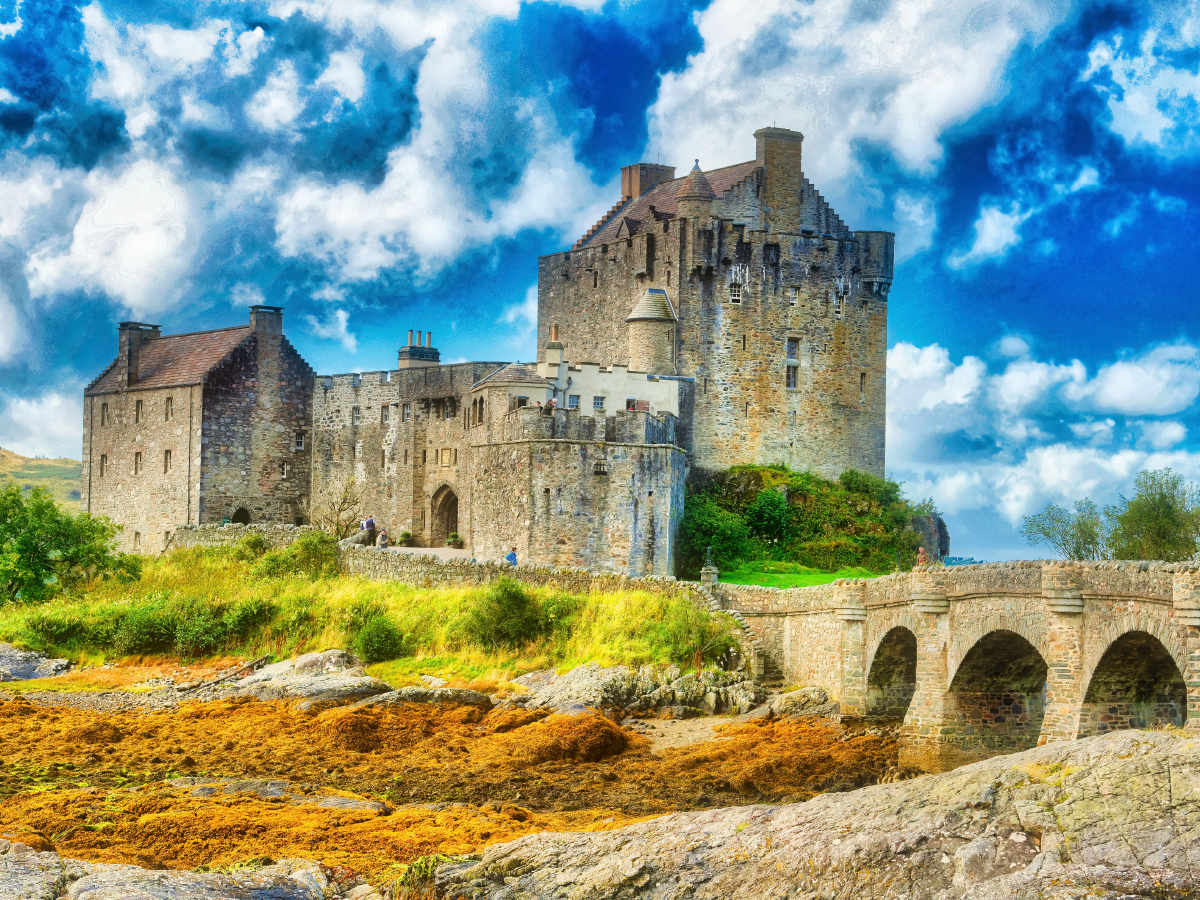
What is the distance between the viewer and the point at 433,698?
30.3 m

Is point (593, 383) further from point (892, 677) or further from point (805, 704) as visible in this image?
point (892, 677)

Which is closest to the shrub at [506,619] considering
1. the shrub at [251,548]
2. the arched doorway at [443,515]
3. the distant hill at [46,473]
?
the shrub at [251,548]

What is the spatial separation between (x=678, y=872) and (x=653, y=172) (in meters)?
50.0

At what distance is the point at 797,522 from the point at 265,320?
23.8 m

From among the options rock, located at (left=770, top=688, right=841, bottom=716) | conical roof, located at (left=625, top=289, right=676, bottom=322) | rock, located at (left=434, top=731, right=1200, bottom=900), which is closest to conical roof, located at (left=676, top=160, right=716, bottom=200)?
conical roof, located at (left=625, top=289, right=676, bottom=322)

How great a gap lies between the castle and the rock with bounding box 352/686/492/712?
15.0m

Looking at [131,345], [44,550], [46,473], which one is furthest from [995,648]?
[46,473]

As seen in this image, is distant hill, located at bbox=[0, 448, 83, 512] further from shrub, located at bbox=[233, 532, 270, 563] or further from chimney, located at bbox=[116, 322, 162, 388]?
shrub, located at bbox=[233, 532, 270, 563]

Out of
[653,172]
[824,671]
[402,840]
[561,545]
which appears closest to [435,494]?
[561,545]

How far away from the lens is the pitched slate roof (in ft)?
180

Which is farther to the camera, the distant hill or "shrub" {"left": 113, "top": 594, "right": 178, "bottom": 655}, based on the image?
the distant hill

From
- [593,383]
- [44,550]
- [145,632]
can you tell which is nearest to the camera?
[145,632]

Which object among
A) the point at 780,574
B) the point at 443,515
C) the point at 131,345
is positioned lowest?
the point at 780,574

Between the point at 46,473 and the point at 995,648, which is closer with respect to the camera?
the point at 995,648
